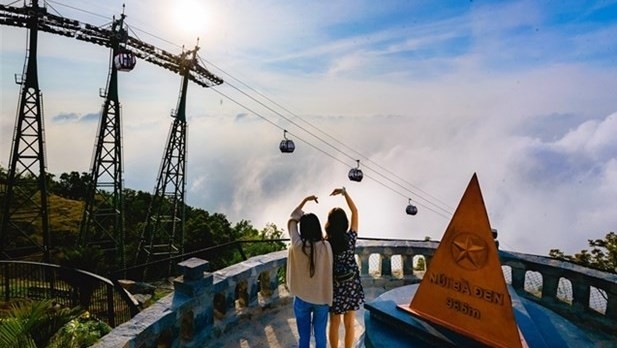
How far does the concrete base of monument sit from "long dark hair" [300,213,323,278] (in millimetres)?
1285

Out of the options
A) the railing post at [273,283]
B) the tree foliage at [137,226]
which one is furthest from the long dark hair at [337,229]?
the tree foliage at [137,226]

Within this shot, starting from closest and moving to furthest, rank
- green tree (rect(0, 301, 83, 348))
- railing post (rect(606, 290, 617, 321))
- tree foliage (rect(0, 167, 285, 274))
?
1. green tree (rect(0, 301, 83, 348))
2. railing post (rect(606, 290, 617, 321))
3. tree foliage (rect(0, 167, 285, 274))

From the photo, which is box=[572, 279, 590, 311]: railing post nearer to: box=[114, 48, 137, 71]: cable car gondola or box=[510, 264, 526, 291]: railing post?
box=[510, 264, 526, 291]: railing post

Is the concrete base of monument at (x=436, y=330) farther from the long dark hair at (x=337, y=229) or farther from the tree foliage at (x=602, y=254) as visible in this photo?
the tree foliage at (x=602, y=254)

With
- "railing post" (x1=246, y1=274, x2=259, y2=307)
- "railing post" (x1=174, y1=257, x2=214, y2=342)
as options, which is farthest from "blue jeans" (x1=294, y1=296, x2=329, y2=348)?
"railing post" (x1=246, y1=274, x2=259, y2=307)

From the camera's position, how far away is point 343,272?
13.1ft

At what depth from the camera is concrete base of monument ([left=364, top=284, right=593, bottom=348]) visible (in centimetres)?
401

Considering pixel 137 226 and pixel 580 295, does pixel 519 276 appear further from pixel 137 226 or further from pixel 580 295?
pixel 137 226

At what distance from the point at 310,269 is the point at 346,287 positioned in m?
0.54

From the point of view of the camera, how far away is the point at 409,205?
A: 17.5 m

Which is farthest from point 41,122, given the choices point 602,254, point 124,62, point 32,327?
point 602,254

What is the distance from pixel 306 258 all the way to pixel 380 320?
1.45 metres

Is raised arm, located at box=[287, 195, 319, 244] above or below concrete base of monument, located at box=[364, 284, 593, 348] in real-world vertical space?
above

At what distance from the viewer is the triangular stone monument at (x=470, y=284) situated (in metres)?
3.76
